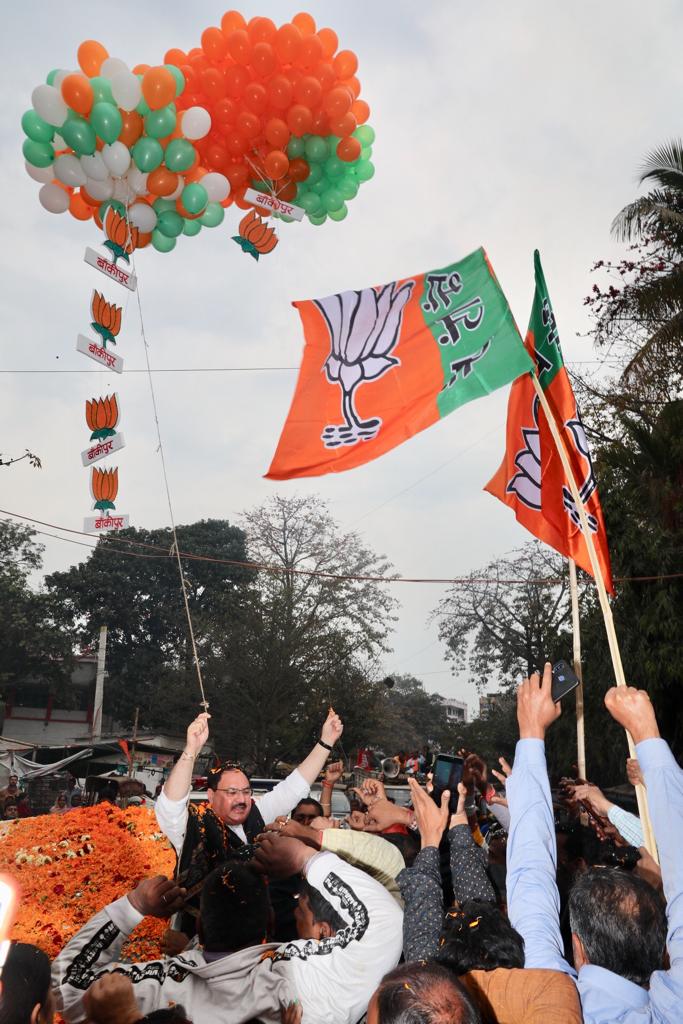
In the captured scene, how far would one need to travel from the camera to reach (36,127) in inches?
296

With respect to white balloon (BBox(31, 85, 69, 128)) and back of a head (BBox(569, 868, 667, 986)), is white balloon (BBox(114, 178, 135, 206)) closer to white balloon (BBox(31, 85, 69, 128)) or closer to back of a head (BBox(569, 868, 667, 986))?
white balloon (BBox(31, 85, 69, 128))

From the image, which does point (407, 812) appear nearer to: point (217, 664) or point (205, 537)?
point (217, 664)

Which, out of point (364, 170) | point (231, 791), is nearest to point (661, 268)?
point (364, 170)

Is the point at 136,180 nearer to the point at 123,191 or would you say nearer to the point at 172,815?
the point at 123,191

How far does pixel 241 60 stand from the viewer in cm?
779

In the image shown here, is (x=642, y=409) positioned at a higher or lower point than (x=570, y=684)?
higher

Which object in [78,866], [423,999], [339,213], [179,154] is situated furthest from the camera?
[339,213]

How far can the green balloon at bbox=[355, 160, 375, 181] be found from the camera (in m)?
8.96

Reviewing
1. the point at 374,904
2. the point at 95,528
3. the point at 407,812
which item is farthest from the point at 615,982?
the point at 95,528

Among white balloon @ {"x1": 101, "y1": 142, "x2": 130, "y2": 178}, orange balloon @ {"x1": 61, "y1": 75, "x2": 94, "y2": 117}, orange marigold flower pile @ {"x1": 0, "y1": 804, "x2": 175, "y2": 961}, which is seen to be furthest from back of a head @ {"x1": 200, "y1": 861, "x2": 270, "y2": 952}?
orange balloon @ {"x1": 61, "y1": 75, "x2": 94, "y2": 117}

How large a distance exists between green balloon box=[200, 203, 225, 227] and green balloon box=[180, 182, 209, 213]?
0.97 feet

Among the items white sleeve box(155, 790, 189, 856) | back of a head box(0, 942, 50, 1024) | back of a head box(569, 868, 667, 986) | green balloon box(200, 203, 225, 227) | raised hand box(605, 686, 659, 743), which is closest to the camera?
back of a head box(0, 942, 50, 1024)

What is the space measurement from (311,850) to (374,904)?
228 mm

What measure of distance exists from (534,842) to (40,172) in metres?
7.83
